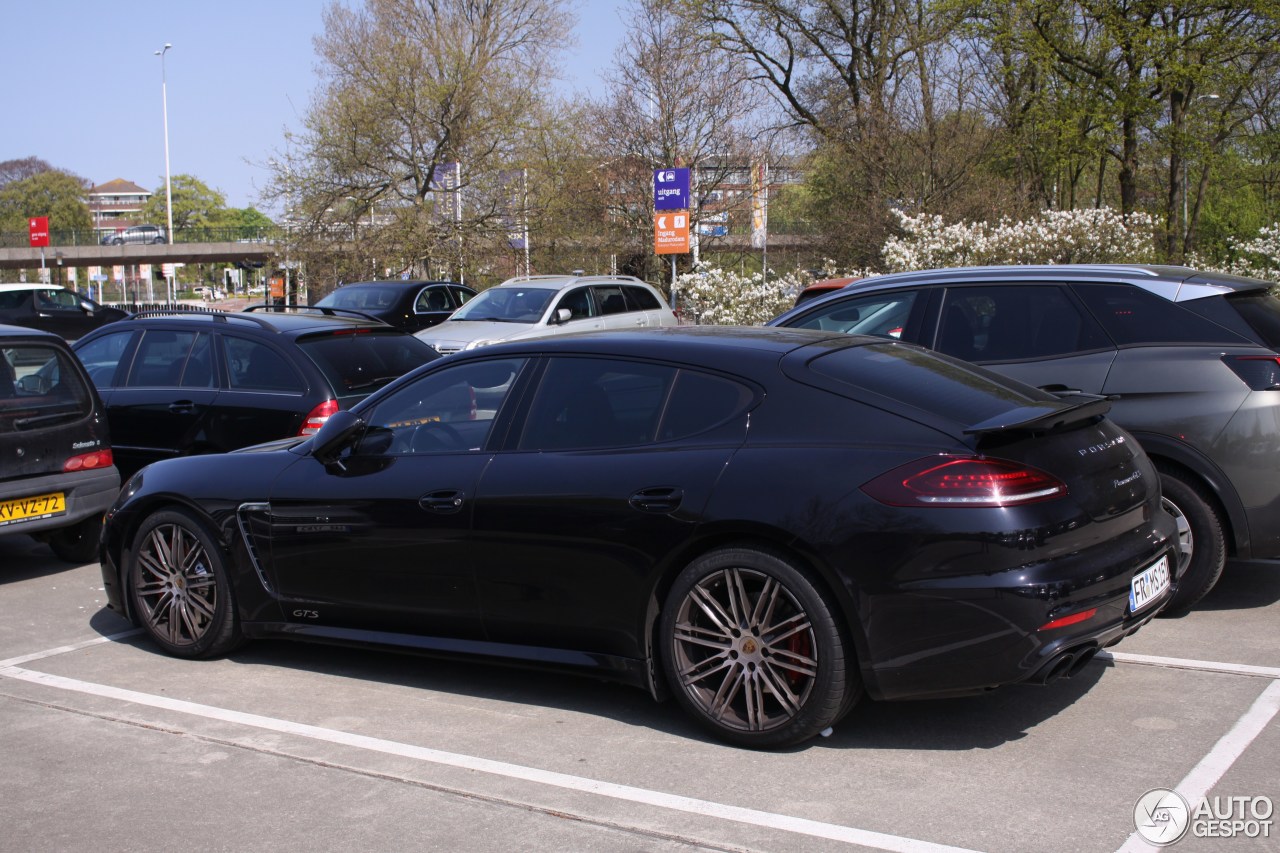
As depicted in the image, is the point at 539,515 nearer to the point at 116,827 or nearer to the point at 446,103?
the point at 116,827

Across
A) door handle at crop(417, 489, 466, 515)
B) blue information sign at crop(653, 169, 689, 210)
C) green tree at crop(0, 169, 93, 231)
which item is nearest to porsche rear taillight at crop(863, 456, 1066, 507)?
door handle at crop(417, 489, 466, 515)

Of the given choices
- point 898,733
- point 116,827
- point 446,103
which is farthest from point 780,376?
point 446,103

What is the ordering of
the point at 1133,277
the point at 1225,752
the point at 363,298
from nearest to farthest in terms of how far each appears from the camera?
the point at 1225,752 < the point at 1133,277 < the point at 363,298

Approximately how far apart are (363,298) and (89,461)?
554 inches

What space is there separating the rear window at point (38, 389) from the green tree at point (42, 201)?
118159 mm

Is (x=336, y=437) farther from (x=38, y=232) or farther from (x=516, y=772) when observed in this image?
(x=38, y=232)

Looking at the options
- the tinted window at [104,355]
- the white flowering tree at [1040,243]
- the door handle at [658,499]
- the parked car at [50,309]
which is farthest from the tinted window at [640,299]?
the parked car at [50,309]

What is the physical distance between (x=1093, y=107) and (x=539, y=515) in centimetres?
2710

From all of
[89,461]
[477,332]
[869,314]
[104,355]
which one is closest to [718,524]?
[869,314]

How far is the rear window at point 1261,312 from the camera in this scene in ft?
20.0

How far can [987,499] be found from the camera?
408 cm

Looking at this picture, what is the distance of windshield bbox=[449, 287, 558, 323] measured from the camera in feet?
57.5

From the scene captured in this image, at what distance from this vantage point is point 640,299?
19703 mm

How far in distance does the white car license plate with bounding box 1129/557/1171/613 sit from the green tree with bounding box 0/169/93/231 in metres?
124
